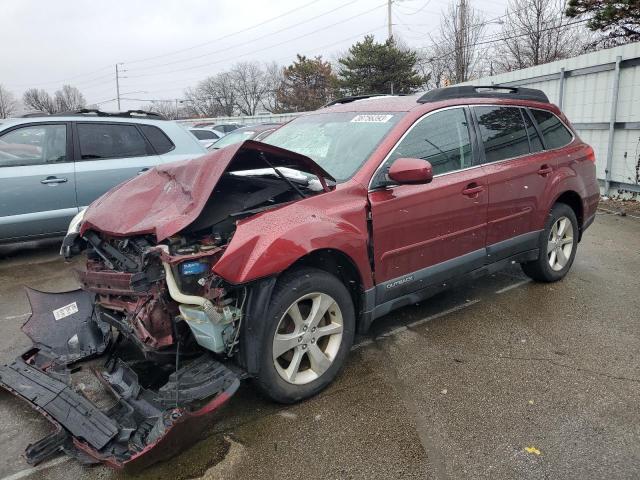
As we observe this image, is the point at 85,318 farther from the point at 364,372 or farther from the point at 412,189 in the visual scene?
the point at 412,189

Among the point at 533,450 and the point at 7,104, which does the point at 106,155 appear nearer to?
the point at 533,450

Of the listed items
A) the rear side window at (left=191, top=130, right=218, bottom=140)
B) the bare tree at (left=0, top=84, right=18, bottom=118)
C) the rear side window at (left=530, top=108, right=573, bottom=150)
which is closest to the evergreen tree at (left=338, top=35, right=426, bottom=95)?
the rear side window at (left=191, top=130, right=218, bottom=140)

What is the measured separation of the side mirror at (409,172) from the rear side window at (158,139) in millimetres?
4567

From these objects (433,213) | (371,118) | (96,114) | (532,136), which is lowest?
(433,213)

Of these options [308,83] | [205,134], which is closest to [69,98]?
[308,83]

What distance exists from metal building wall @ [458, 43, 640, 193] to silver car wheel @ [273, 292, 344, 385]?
796cm

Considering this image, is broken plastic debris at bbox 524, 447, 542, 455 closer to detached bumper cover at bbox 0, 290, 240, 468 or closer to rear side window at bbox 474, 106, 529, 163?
detached bumper cover at bbox 0, 290, 240, 468

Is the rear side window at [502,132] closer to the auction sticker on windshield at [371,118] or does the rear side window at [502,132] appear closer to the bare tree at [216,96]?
the auction sticker on windshield at [371,118]

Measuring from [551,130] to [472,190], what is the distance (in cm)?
160

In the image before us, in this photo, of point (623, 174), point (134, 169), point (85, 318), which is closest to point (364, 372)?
point (85, 318)

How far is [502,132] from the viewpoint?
4.29 m

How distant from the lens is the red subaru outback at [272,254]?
2604mm

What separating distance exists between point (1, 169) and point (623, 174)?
387 inches

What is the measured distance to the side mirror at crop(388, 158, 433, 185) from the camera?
3135mm
